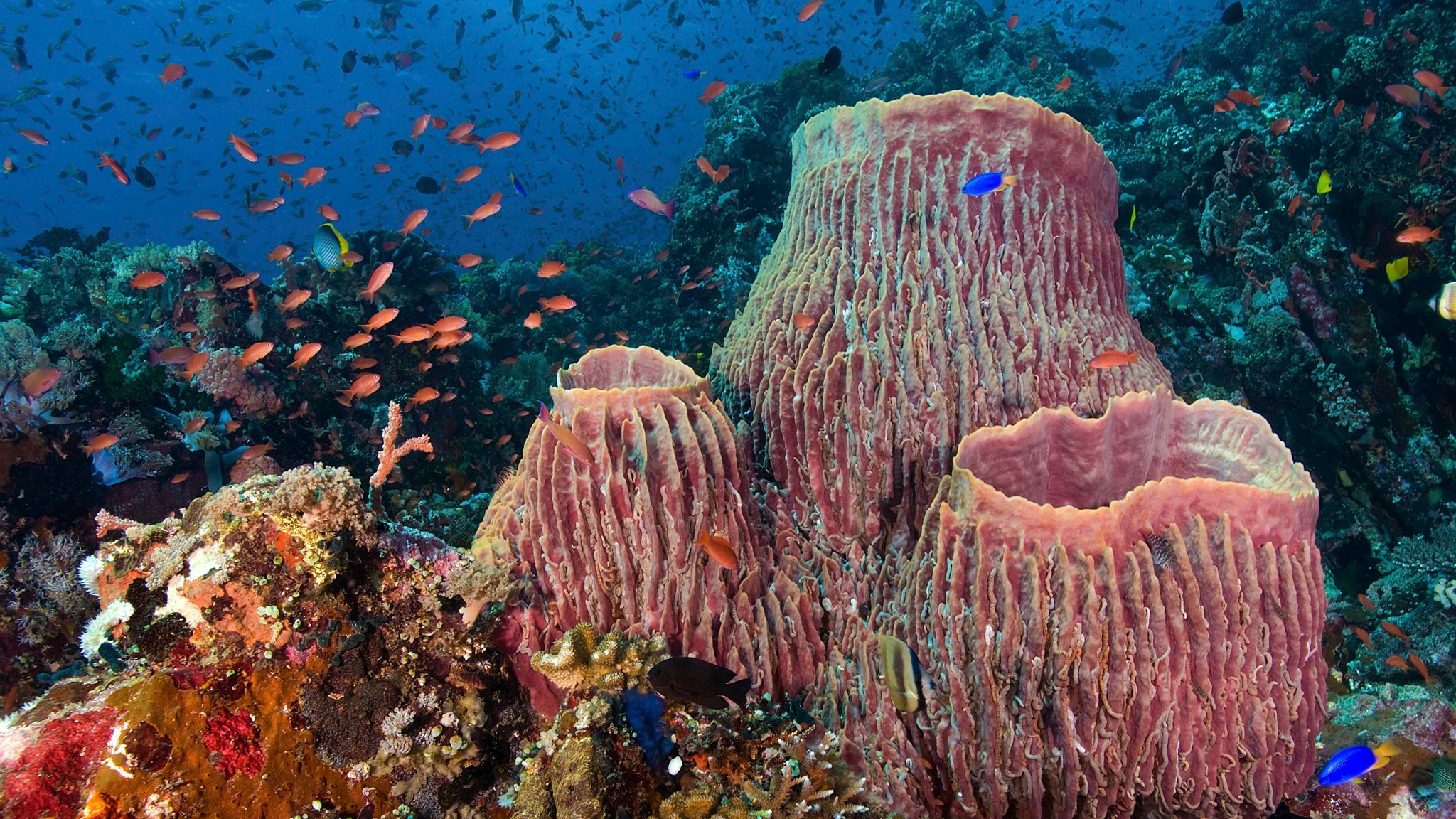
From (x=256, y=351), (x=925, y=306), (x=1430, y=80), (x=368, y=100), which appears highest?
(x=368, y=100)

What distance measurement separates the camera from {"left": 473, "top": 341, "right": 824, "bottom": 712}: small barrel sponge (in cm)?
314

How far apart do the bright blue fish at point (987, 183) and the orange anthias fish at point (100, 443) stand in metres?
8.13

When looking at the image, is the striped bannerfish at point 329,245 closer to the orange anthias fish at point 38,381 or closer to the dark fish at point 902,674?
the orange anthias fish at point 38,381

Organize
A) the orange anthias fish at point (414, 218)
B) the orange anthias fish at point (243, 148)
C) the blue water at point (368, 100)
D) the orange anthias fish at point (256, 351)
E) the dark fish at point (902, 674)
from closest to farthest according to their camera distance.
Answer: the dark fish at point (902, 674), the orange anthias fish at point (256, 351), the orange anthias fish at point (414, 218), the orange anthias fish at point (243, 148), the blue water at point (368, 100)

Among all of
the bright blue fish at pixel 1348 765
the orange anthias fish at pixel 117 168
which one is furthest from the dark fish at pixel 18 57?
the bright blue fish at pixel 1348 765

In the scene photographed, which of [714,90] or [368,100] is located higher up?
[368,100]

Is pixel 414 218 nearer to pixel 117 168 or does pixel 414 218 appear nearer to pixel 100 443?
pixel 100 443

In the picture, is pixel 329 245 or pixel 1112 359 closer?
pixel 1112 359

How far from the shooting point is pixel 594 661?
9.30ft

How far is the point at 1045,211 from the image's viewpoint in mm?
3936

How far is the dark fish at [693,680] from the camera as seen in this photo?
8.06 feet

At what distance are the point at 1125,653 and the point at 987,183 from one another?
8.74 feet

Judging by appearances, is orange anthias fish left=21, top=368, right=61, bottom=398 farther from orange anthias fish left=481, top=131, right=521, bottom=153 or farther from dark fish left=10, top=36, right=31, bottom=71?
dark fish left=10, top=36, right=31, bottom=71

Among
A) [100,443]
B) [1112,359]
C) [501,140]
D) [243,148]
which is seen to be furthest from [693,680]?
[243,148]
